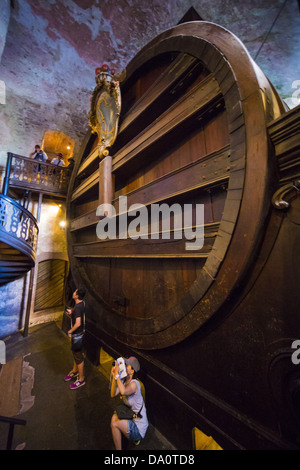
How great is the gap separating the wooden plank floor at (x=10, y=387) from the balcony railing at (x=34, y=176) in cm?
514

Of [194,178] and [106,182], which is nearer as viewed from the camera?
[194,178]

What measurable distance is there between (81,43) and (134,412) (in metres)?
10.1

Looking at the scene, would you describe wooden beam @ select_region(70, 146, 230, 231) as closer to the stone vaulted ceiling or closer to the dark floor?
the dark floor

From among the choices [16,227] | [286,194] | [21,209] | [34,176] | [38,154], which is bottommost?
[286,194]

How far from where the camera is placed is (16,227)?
4496mm

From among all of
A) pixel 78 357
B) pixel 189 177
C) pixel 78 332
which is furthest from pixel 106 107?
pixel 78 357

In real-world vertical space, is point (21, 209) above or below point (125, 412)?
above

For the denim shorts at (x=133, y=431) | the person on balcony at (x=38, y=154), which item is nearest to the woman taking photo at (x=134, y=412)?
the denim shorts at (x=133, y=431)

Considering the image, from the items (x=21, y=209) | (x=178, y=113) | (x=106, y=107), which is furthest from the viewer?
(x=21, y=209)

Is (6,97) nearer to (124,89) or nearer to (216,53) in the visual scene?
(124,89)

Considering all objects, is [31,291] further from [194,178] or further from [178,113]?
[178,113]

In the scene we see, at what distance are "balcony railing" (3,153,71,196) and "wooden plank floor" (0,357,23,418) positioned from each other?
5.14 meters

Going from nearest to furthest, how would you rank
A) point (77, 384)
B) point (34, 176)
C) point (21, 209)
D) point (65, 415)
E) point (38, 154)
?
point (65, 415) < point (77, 384) < point (21, 209) < point (34, 176) < point (38, 154)
